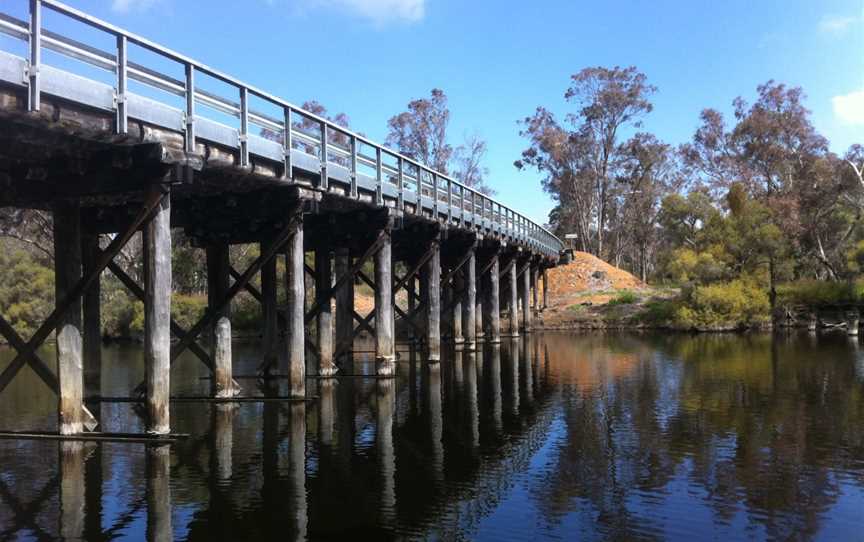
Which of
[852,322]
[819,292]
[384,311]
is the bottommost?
[852,322]

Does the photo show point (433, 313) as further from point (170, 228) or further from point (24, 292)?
point (24, 292)

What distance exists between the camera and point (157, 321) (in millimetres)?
10859

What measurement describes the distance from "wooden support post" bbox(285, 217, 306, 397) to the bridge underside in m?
0.02

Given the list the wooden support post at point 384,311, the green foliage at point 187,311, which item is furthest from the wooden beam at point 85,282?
the green foliage at point 187,311

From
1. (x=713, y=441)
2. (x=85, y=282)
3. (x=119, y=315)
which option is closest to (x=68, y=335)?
(x=85, y=282)

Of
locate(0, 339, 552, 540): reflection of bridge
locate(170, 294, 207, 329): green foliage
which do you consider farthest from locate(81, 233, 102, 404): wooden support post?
locate(170, 294, 207, 329): green foliage

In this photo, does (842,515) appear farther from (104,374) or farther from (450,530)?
(104,374)

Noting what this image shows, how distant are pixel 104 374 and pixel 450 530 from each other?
60.0 feet

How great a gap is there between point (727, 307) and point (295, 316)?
29.1 meters

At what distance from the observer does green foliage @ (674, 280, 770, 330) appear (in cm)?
3788

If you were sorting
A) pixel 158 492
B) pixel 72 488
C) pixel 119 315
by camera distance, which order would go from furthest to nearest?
pixel 119 315 < pixel 72 488 < pixel 158 492

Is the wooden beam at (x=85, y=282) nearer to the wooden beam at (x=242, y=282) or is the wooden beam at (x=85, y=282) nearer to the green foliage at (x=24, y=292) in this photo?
the wooden beam at (x=242, y=282)

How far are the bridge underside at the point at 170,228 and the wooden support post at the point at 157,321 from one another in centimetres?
2

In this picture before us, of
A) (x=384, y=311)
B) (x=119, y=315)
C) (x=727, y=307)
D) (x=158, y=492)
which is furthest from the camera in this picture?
(x=119, y=315)
